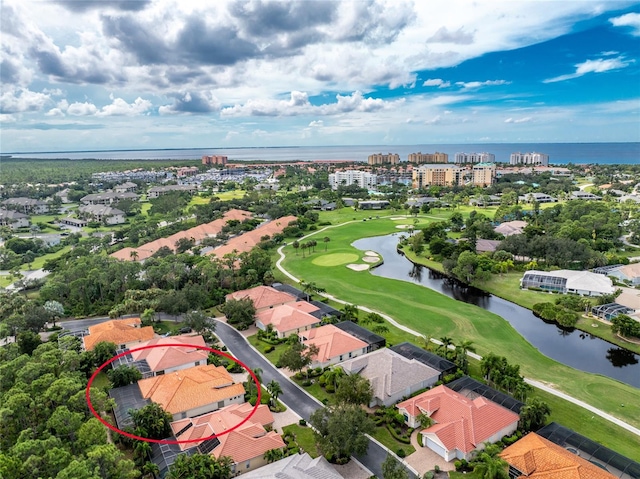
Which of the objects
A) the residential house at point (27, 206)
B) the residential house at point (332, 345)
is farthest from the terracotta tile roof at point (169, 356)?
the residential house at point (27, 206)

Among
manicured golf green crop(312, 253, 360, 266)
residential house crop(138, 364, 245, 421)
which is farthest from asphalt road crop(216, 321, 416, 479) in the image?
manicured golf green crop(312, 253, 360, 266)

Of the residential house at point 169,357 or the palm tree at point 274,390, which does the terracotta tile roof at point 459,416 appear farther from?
the residential house at point 169,357

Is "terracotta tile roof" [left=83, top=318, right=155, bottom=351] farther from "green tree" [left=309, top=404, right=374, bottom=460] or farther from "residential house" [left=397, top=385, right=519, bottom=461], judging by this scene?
"residential house" [left=397, top=385, right=519, bottom=461]

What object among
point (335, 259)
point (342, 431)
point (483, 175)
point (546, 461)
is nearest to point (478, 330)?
point (546, 461)

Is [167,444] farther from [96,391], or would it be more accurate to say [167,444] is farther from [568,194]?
[568,194]

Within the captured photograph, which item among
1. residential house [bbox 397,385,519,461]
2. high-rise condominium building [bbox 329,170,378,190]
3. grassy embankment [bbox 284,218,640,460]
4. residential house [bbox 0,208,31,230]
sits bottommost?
grassy embankment [bbox 284,218,640,460]

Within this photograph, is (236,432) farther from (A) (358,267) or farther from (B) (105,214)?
(B) (105,214)
